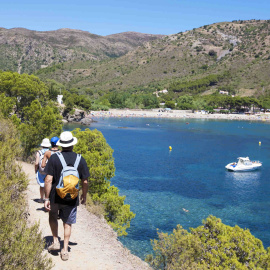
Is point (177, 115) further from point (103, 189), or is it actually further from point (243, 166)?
point (103, 189)

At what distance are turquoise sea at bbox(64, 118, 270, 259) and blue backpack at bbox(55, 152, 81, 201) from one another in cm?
1336

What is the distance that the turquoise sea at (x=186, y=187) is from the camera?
2383 centimetres

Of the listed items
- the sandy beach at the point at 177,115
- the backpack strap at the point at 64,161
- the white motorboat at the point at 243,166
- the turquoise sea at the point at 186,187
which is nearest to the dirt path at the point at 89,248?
the backpack strap at the point at 64,161

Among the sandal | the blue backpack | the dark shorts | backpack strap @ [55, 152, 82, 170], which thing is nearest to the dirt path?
the sandal

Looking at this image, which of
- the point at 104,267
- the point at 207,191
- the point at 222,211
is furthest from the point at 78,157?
the point at 207,191

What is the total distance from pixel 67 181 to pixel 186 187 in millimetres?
28713

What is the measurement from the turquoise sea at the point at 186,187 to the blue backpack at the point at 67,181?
13357 millimetres

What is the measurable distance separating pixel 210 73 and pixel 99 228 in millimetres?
184885

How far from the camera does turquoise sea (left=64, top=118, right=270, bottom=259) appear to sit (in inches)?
938

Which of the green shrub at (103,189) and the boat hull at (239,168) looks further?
the boat hull at (239,168)

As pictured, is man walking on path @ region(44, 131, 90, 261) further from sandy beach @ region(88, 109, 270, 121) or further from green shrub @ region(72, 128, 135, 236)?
sandy beach @ region(88, 109, 270, 121)

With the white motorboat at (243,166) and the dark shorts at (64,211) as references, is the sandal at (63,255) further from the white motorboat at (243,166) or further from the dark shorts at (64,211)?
the white motorboat at (243,166)

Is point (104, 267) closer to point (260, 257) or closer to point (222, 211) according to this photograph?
point (260, 257)

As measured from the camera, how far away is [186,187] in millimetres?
33781
